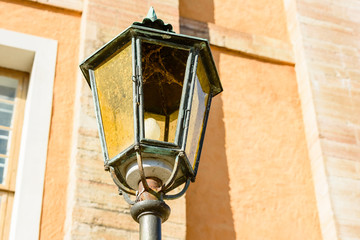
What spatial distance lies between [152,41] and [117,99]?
1.03 feet

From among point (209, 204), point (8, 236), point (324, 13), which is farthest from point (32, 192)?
point (324, 13)

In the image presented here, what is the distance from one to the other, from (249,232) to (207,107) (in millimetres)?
1682

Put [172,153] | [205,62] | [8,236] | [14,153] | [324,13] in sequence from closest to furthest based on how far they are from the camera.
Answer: [172,153]
[205,62]
[8,236]
[14,153]
[324,13]

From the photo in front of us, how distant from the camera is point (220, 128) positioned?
17.7ft

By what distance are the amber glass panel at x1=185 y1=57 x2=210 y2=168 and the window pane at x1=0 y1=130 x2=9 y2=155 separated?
190 cm

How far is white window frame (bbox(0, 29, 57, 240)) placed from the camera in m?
4.36

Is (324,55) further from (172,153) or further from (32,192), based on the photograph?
(172,153)

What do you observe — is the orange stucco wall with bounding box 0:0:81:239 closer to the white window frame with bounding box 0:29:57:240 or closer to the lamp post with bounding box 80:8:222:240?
the white window frame with bounding box 0:29:57:240

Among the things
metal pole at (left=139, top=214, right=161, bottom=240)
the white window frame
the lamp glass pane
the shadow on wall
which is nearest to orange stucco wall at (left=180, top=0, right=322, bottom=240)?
the shadow on wall

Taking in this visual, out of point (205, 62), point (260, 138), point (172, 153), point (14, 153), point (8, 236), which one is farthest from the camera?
point (260, 138)

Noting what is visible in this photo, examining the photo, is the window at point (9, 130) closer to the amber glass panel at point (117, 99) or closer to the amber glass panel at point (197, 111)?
the amber glass panel at point (117, 99)

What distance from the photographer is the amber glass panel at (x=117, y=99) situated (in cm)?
315

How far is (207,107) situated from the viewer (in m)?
3.50

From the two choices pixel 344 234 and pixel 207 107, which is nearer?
pixel 207 107
